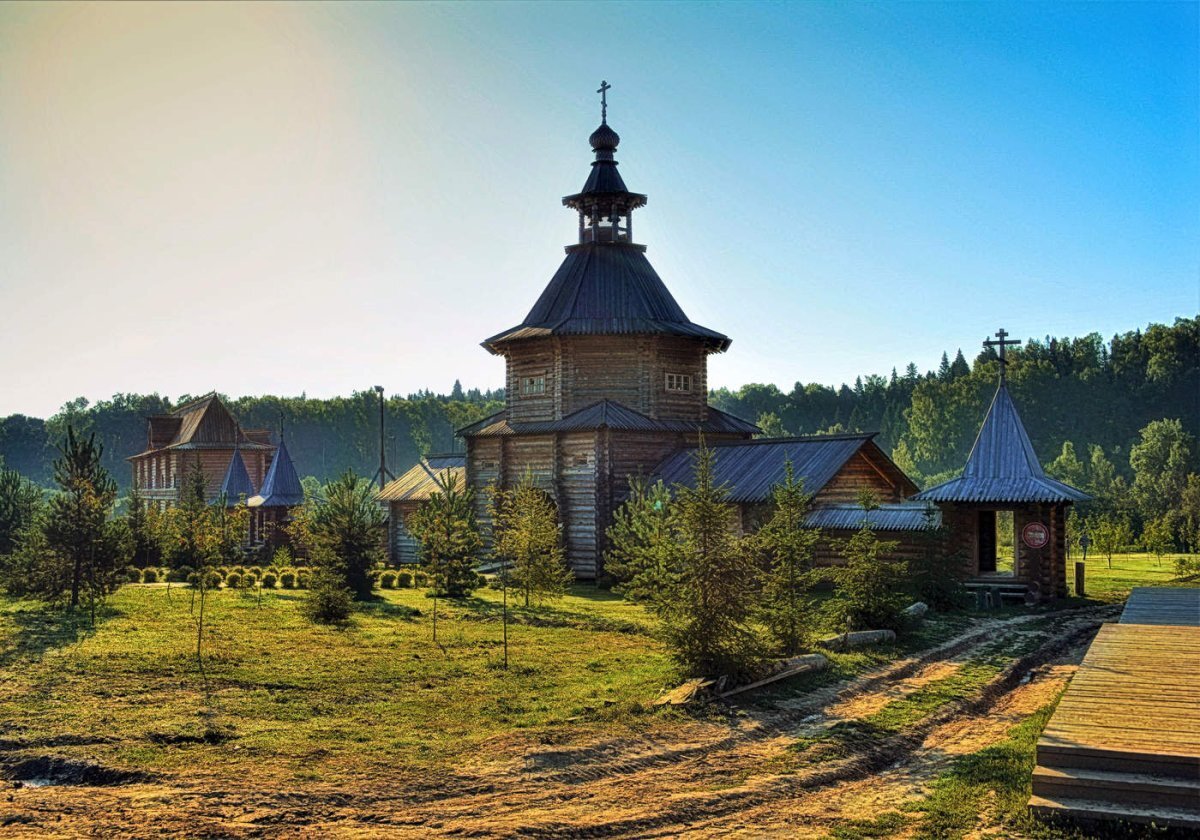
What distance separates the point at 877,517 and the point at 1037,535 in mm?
4153

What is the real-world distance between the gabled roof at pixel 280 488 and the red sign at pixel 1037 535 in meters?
34.6

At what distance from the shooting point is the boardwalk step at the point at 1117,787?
8633mm

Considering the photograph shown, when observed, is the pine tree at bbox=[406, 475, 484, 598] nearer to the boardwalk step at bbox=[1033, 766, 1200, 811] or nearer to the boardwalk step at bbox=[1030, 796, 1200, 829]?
the boardwalk step at bbox=[1033, 766, 1200, 811]

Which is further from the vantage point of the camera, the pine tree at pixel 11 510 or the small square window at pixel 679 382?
the small square window at pixel 679 382

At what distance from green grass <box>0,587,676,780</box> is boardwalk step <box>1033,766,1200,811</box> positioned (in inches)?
191

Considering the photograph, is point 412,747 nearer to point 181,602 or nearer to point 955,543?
point 181,602

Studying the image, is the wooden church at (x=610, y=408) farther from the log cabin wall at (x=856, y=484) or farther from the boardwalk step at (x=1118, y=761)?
the boardwalk step at (x=1118, y=761)

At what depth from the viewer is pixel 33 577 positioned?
76.1ft

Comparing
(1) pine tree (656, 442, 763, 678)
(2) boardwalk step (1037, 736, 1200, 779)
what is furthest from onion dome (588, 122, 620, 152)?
(2) boardwalk step (1037, 736, 1200, 779)

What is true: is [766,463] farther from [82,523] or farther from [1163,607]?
[82,523]

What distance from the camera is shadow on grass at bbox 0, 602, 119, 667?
16.9m

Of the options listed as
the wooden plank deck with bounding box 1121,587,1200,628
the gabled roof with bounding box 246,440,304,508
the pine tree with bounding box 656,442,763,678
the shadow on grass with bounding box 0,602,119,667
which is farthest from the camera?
the gabled roof with bounding box 246,440,304,508

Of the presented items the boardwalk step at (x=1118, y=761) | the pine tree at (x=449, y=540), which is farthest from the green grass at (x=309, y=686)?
the boardwalk step at (x=1118, y=761)

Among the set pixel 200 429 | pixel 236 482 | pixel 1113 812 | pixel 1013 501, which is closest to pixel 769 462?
pixel 1013 501
